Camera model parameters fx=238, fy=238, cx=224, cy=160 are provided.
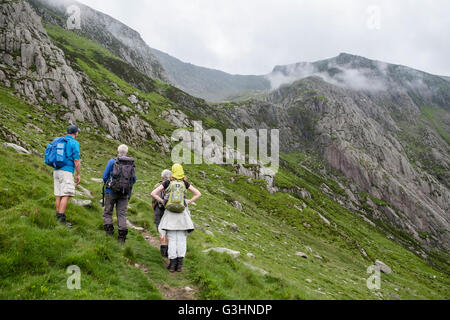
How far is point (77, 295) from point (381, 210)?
16691 cm

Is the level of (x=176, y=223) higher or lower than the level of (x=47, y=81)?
lower

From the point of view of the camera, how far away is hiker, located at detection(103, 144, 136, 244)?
9867 millimetres

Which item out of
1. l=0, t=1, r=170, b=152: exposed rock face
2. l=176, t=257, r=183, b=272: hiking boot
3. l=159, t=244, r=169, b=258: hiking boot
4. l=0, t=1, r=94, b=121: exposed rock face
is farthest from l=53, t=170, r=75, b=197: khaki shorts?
l=0, t=1, r=94, b=121: exposed rock face

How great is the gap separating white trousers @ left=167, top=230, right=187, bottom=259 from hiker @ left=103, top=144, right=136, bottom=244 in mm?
2204

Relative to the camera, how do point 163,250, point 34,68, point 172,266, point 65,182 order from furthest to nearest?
1. point 34,68
2. point 163,250
3. point 65,182
4. point 172,266

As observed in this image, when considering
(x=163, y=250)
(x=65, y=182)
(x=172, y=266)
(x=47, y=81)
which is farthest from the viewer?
(x=47, y=81)

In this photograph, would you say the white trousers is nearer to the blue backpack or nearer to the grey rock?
the blue backpack

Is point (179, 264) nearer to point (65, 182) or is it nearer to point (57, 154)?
point (65, 182)

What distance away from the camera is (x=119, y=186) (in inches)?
386

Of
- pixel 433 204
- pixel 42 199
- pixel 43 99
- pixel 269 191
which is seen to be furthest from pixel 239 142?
pixel 433 204

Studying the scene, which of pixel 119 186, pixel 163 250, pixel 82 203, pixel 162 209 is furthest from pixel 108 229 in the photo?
pixel 82 203

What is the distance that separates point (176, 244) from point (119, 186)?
131 inches

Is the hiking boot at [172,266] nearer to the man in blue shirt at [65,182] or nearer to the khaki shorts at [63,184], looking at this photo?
the man in blue shirt at [65,182]

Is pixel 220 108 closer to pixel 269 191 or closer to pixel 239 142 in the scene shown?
pixel 239 142
